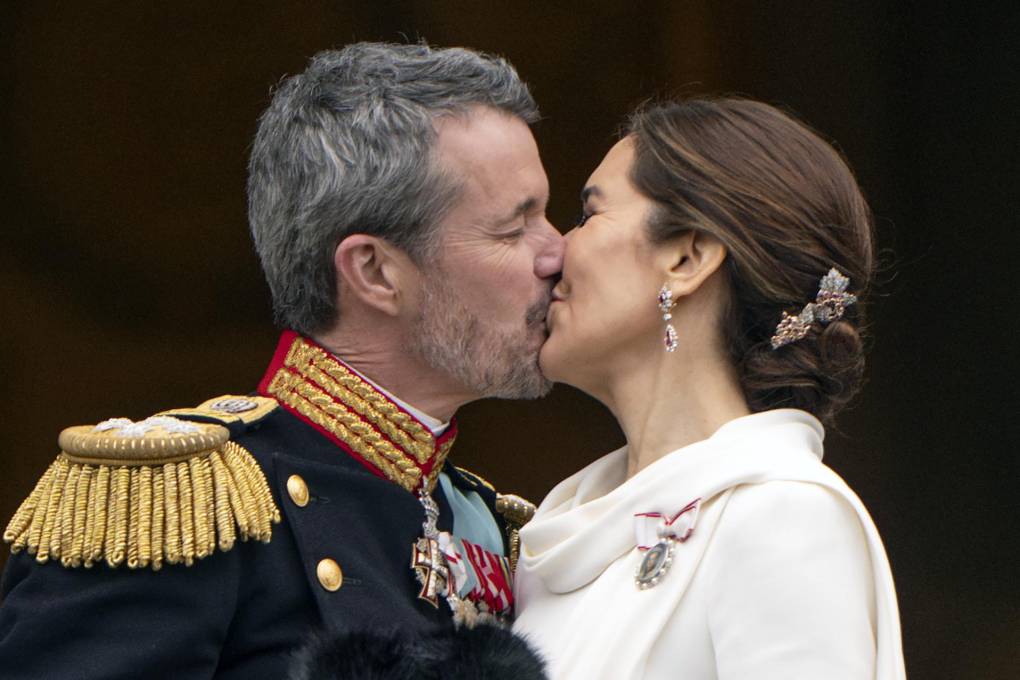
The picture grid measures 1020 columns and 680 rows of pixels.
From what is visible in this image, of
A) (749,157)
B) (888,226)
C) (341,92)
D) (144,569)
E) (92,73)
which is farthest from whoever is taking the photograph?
(888,226)

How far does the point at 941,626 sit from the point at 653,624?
1928mm

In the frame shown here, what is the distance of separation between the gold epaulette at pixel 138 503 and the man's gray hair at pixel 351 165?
394 millimetres

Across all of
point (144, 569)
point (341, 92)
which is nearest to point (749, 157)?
point (341, 92)

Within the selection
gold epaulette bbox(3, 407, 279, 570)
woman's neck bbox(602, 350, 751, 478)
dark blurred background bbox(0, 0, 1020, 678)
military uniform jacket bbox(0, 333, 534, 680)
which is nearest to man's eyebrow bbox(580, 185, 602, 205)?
woman's neck bbox(602, 350, 751, 478)

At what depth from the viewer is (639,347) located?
2.31 meters

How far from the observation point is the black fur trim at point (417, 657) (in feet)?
5.81

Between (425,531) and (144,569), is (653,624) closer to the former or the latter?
(425,531)

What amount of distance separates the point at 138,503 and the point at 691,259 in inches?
30.9

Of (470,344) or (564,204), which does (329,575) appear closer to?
(470,344)

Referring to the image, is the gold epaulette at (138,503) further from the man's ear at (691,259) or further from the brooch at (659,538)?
the man's ear at (691,259)

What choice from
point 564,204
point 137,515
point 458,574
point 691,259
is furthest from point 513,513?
point 564,204

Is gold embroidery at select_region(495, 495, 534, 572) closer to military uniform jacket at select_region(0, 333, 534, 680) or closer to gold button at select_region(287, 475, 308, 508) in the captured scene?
military uniform jacket at select_region(0, 333, 534, 680)

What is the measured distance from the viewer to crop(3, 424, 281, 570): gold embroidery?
6.42ft

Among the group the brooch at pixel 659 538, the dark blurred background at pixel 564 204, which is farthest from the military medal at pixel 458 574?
the dark blurred background at pixel 564 204
